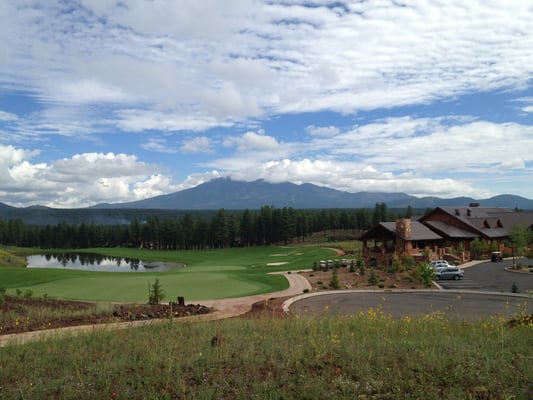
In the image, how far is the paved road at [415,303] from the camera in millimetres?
17781

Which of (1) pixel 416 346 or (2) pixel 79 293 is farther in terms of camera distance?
(2) pixel 79 293

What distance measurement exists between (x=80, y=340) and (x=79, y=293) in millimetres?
17062

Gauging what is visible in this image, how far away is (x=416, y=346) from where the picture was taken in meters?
7.31

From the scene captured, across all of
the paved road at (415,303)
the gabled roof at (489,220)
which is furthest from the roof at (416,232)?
the paved road at (415,303)

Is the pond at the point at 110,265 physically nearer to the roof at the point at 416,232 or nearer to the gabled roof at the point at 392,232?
the gabled roof at the point at 392,232

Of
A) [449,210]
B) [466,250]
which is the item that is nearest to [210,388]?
[466,250]

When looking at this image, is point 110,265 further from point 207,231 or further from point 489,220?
point 489,220

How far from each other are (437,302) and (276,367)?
16.7 m

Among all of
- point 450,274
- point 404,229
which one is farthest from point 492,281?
point 404,229

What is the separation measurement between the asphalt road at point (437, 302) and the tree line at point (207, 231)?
66.9m

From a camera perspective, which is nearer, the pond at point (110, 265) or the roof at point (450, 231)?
the roof at point (450, 231)

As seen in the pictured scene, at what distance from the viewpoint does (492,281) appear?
29719mm

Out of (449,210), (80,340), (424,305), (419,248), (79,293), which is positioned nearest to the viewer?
(80,340)

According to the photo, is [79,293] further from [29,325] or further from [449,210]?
[449,210]
